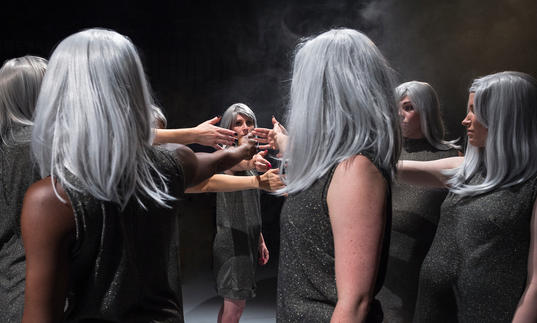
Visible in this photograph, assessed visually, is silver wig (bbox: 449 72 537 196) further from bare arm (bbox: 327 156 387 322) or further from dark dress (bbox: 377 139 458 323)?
bare arm (bbox: 327 156 387 322)

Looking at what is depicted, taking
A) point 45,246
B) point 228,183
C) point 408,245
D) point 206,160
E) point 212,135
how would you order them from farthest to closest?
point 228,183, point 408,245, point 212,135, point 206,160, point 45,246

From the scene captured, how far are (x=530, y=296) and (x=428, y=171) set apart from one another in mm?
683

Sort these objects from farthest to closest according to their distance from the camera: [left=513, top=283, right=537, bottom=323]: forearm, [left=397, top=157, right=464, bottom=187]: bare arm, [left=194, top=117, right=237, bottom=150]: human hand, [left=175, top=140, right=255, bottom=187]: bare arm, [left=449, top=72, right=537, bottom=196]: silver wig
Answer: [left=194, top=117, right=237, bottom=150]: human hand, [left=397, top=157, right=464, bottom=187]: bare arm, [left=449, top=72, right=537, bottom=196]: silver wig, [left=513, top=283, right=537, bottom=323]: forearm, [left=175, top=140, right=255, bottom=187]: bare arm

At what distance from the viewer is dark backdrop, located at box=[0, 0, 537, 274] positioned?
3637 mm

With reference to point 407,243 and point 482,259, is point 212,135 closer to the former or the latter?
point 407,243

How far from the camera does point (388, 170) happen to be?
1.21 meters

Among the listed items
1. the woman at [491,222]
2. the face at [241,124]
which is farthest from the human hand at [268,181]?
the face at [241,124]

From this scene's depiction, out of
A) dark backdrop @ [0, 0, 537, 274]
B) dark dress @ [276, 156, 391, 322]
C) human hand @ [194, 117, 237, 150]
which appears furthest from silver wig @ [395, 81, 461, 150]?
dark dress @ [276, 156, 391, 322]

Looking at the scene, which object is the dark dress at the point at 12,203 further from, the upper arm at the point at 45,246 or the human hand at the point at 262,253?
the human hand at the point at 262,253

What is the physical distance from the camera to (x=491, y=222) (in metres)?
1.78

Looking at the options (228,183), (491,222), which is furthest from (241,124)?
(491,222)

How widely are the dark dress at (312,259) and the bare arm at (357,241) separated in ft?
0.18

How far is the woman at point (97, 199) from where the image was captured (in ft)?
3.70

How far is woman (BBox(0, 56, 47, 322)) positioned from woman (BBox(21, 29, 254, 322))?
0.60 m
